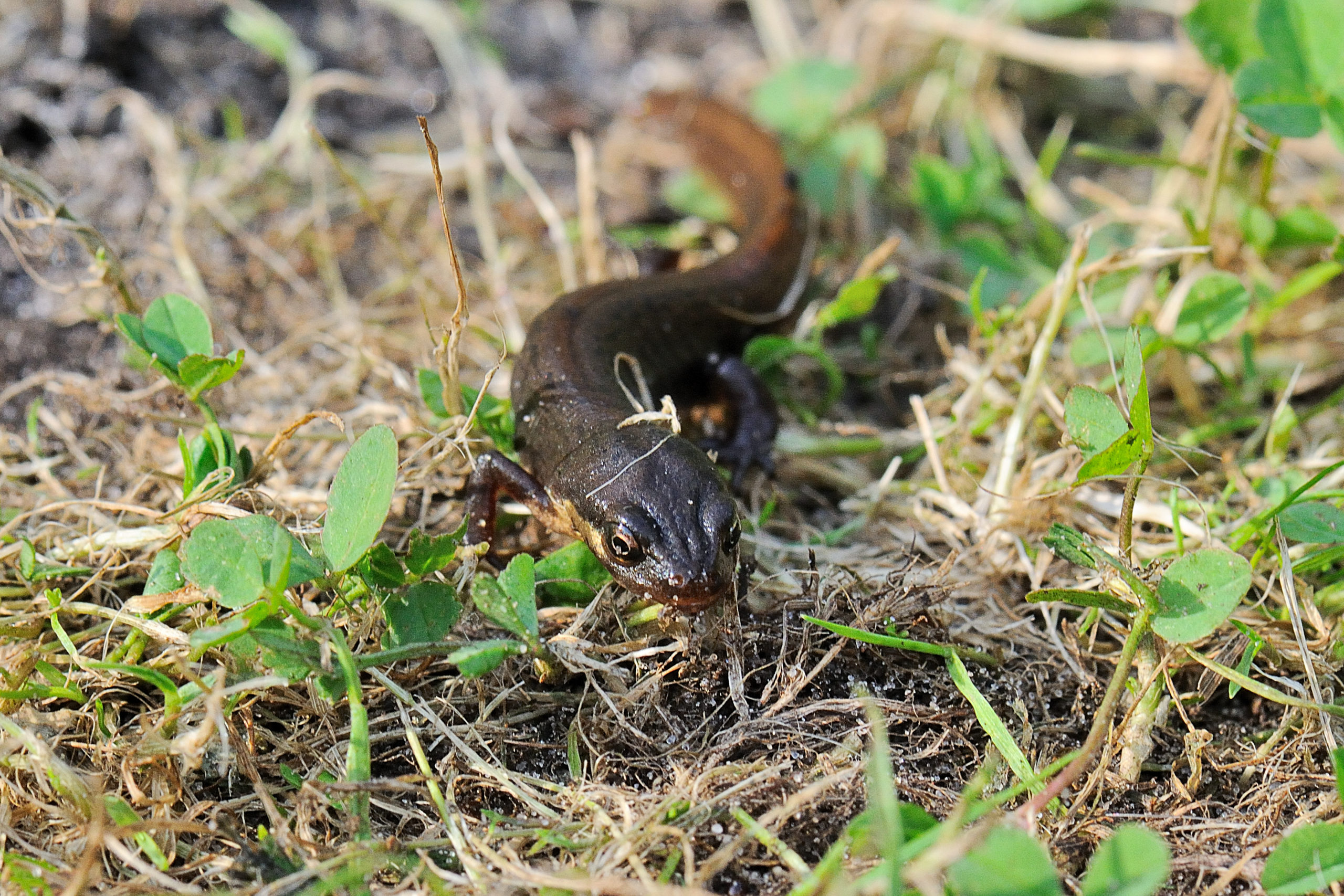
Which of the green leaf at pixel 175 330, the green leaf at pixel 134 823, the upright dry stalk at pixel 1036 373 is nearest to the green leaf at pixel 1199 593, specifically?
the upright dry stalk at pixel 1036 373

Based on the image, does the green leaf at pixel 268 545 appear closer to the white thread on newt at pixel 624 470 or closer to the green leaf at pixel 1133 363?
the white thread on newt at pixel 624 470

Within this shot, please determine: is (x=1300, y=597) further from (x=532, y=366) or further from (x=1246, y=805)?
(x=532, y=366)

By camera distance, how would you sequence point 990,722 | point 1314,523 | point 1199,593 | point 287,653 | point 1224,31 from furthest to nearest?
1. point 1224,31
2. point 1314,523
3. point 990,722
4. point 1199,593
5. point 287,653

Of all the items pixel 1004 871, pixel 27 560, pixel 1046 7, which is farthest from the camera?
pixel 1046 7

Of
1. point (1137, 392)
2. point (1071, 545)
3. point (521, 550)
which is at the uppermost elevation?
point (1137, 392)

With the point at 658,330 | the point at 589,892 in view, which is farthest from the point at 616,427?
the point at 589,892

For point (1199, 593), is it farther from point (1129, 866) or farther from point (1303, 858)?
point (1129, 866)

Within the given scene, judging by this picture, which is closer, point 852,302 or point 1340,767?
point 1340,767

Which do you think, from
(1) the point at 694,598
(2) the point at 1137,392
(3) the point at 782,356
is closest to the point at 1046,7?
(3) the point at 782,356
